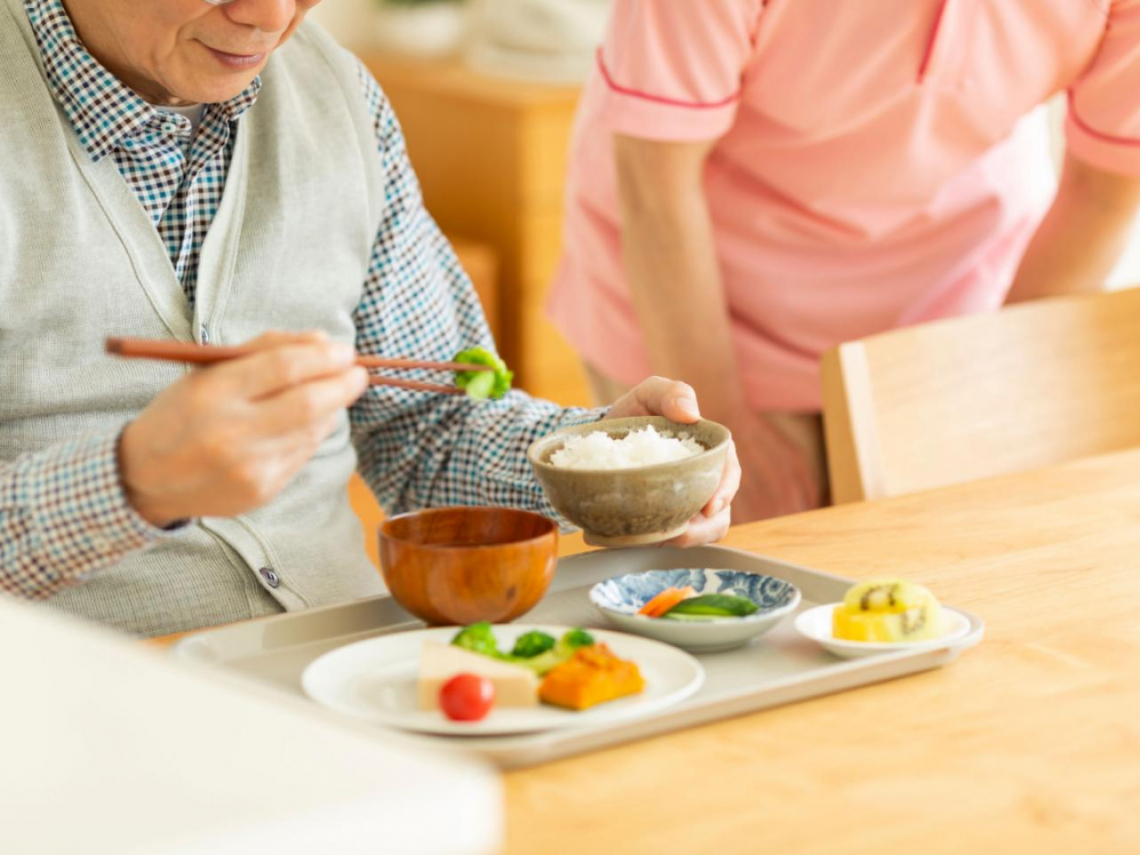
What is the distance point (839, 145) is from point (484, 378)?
809mm

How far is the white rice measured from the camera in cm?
112

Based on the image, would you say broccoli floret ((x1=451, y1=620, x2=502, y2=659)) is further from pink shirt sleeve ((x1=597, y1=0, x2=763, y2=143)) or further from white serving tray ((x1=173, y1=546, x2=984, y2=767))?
pink shirt sleeve ((x1=597, y1=0, x2=763, y2=143))

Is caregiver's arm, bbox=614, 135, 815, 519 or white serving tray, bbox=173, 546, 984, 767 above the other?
caregiver's arm, bbox=614, 135, 815, 519

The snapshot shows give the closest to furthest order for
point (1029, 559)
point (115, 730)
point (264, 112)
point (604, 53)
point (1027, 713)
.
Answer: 1. point (115, 730)
2. point (1027, 713)
3. point (1029, 559)
4. point (264, 112)
5. point (604, 53)

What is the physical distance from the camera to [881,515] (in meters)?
1.41

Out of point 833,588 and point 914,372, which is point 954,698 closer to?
point 833,588

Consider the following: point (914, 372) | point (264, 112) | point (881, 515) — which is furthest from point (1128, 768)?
point (264, 112)

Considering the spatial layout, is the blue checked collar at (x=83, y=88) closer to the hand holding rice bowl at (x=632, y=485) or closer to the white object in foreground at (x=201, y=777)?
the hand holding rice bowl at (x=632, y=485)

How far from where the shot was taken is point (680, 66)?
1725mm

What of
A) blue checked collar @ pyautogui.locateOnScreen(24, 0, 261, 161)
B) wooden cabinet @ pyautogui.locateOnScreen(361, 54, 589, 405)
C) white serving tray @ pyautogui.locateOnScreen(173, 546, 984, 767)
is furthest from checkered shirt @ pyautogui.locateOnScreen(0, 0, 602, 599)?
wooden cabinet @ pyautogui.locateOnScreen(361, 54, 589, 405)

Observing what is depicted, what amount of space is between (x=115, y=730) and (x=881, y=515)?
982 mm

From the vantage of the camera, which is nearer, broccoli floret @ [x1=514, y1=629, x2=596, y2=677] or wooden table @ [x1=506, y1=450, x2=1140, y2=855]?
wooden table @ [x1=506, y1=450, x2=1140, y2=855]

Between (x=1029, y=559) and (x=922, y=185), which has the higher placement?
(x=922, y=185)

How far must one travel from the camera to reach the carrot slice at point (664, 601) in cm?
107
